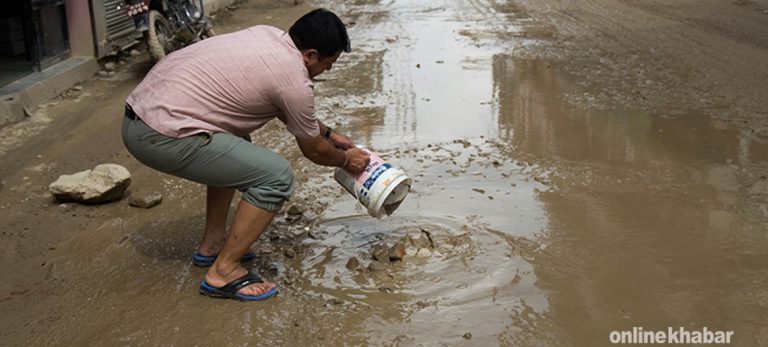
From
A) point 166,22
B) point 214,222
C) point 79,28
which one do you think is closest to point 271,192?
point 214,222

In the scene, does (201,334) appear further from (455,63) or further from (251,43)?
(455,63)

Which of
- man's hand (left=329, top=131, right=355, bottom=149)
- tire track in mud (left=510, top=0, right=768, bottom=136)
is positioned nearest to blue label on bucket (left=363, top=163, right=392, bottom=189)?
man's hand (left=329, top=131, right=355, bottom=149)

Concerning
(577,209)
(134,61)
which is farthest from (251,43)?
(134,61)

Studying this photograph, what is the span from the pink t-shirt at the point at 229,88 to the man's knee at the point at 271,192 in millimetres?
235

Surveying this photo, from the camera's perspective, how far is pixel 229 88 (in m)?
3.55

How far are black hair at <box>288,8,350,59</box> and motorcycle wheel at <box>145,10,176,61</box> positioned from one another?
4963 millimetres

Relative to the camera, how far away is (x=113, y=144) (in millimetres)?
6230

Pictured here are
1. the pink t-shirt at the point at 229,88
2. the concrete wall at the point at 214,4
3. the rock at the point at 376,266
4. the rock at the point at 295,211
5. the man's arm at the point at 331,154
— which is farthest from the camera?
the concrete wall at the point at 214,4

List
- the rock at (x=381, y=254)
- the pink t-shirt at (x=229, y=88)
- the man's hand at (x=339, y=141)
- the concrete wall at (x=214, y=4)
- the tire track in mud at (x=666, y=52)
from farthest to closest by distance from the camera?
the concrete wall at (x=214, y=4)
the tire track in mud at (x=666, y=52)
the rock at (x=381, y=254)
the man's hand at (x=339, y=141)
the pink t-shirt at (x=229, y=88)

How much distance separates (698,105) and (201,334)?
15.2 ft

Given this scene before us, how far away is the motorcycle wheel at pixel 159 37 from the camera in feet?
27.0

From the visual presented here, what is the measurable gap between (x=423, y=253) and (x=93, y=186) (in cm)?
207

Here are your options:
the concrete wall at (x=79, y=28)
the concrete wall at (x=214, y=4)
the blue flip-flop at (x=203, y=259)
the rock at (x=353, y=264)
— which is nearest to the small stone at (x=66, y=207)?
the blue flip-flop at (x=203, y=259)

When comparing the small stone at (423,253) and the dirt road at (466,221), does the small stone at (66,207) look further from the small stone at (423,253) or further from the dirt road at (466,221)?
the small stone at (423,253)
